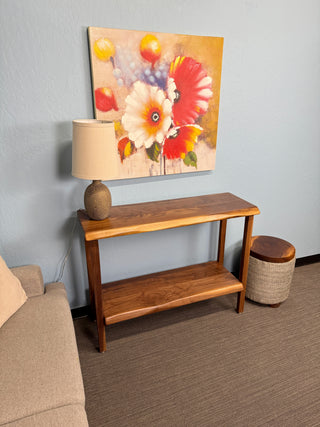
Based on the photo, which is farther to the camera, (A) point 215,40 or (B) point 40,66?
(A) point 215,40

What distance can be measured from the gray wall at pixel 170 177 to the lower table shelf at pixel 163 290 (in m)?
0.12

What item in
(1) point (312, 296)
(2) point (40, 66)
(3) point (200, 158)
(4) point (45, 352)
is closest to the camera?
(4) point (45, 352)

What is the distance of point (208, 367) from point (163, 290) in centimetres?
47

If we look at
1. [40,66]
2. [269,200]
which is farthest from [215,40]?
[269,200]

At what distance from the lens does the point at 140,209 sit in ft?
5.57

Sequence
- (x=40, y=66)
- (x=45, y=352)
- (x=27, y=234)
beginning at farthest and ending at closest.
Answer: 1. (x=27, y=234)
2. (x=40, y=66)
3. (x=45, y=352)

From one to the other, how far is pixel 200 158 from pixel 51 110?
89cm

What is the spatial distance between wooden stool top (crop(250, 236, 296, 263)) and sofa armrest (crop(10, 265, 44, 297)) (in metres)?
1.30

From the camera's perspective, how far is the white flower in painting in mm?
1624

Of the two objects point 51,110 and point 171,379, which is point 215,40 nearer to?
point 51,110

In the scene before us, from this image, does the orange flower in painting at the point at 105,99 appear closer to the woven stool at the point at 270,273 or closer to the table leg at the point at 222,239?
the table leg at the point at 222,239

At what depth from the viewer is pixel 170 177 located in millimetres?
1873

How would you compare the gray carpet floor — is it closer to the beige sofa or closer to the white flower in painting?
the beige sofa

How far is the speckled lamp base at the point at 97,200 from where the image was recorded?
146 centimetres
